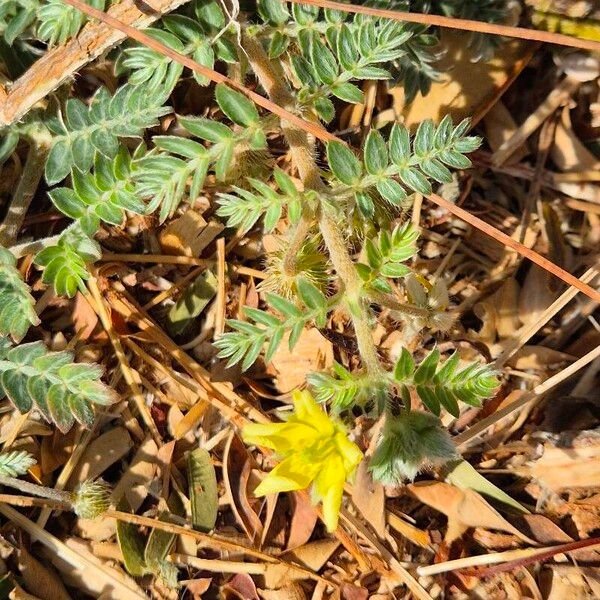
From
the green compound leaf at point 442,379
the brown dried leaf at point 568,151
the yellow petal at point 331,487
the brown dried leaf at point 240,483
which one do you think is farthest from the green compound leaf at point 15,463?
the brown dried leaf at point 568,151

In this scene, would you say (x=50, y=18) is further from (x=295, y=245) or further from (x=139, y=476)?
(x=139, y=476)

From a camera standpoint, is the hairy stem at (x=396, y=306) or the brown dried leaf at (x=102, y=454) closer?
the hairy stem at (x=396, y=306)

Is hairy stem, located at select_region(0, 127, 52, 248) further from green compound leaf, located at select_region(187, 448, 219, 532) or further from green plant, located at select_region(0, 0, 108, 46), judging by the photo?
green compound leaf, located at select_region(187, 448, 219, 532)

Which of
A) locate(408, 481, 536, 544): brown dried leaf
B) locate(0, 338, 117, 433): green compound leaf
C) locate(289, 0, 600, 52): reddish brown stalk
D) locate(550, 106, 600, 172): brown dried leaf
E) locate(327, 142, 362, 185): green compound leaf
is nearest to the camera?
locate(289, 0, 600, 52): reddish brown stalk

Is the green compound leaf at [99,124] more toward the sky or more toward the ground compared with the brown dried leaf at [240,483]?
more toward the sky

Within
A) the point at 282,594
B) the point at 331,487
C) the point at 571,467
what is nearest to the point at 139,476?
the point at 282,594

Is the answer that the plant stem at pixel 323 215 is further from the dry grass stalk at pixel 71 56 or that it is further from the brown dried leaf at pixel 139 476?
the brown dried leaf at pixel 139 476

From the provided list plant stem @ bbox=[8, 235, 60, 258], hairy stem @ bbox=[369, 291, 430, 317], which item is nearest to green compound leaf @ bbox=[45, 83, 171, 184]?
plant stem @ bbox=[8, 235, 60, 258]
